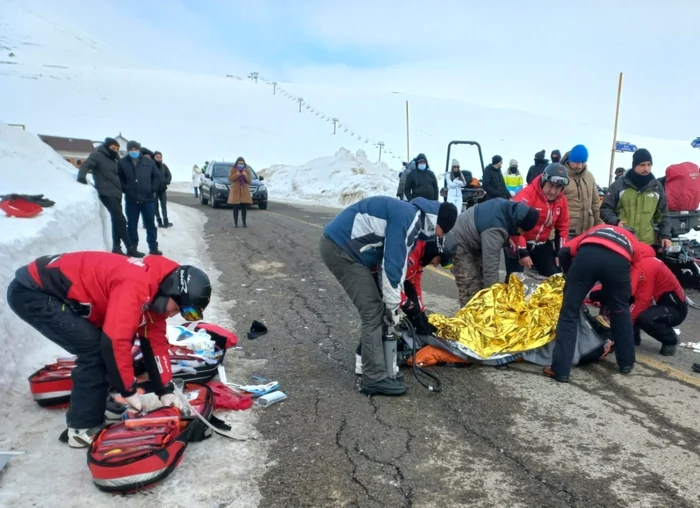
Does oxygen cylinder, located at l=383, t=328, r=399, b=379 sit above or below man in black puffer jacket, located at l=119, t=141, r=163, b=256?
below

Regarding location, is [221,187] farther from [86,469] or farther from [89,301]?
[86,469]

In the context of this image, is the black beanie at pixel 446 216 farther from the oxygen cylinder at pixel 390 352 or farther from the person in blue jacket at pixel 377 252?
the oxygen cylinder at pixel 390 352

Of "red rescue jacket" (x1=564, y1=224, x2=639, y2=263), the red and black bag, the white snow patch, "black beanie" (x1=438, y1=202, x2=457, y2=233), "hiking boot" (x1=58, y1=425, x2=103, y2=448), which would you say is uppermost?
"black beanie" (x1=438, y1=202, x2=457, y2=233)

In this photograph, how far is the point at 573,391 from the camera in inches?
177

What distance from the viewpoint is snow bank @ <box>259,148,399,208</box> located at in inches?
961

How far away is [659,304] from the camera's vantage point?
539 cm

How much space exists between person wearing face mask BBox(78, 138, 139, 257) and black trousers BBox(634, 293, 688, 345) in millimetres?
7173

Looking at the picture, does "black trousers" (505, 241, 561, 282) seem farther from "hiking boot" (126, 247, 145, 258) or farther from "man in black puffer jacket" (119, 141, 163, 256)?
"man in black puffer jacket" (119, 141, 163, 256)

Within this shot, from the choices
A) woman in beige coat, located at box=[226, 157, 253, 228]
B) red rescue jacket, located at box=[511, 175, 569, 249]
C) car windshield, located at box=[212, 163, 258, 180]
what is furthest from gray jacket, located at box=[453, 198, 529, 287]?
car windshield, located at box=[212, 163, 258, 180]

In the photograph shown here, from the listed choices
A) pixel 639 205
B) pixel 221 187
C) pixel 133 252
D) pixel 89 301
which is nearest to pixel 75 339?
pixel 89 301

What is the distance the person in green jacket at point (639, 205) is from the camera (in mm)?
7062

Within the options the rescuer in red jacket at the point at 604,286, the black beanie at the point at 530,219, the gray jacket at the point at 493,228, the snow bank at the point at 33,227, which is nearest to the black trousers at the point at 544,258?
the gray jacket at the point at 493,228

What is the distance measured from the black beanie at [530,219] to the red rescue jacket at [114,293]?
3.58 meters

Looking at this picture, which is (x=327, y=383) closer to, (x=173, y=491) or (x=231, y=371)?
(x=231, y=371)
